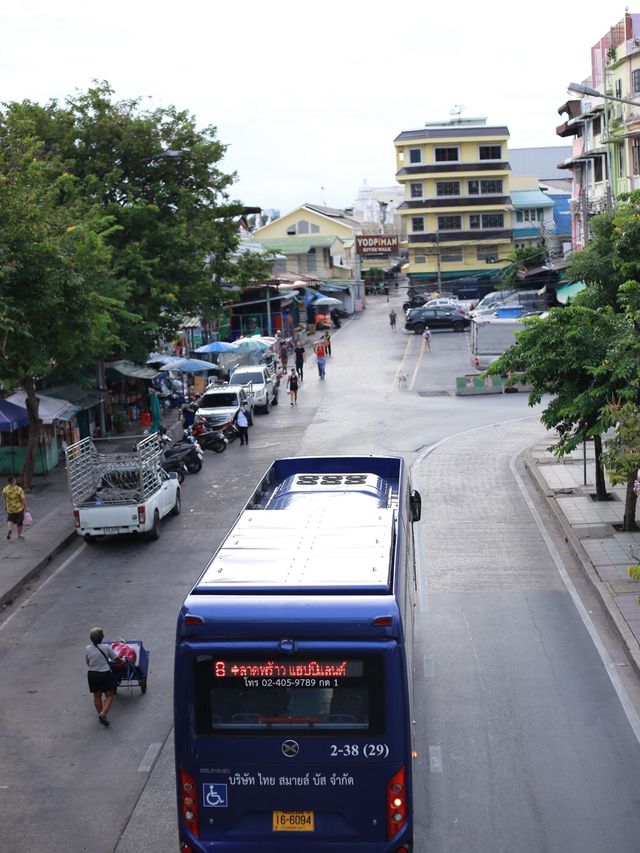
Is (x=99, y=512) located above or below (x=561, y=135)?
below

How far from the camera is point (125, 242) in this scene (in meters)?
37.9

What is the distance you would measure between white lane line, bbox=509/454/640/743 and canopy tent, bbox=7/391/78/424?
13.7 metres

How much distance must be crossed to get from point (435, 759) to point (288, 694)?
163 inches

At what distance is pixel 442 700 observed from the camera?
1433 cm

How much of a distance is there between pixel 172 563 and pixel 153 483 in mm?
→ 3368

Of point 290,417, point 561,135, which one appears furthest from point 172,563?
point 561,135

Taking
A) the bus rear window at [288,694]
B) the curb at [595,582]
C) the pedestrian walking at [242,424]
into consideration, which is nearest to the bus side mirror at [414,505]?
the curb at [595,582]

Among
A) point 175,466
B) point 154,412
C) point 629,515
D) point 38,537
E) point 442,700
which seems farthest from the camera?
point 154,412

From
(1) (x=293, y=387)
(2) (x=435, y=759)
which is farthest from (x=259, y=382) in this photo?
(2) (x=435, y=759)

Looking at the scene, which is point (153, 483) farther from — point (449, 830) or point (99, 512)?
point (449, 830)

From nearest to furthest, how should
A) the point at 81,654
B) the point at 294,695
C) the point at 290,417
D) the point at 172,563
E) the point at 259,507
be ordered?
the point at 294,695, the point at 259,507, the point at 81,654, the point at 172,563, the point at 290,417

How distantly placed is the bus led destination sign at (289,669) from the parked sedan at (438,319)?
6312 centimetres

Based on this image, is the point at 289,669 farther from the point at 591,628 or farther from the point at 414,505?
the point at 591,628

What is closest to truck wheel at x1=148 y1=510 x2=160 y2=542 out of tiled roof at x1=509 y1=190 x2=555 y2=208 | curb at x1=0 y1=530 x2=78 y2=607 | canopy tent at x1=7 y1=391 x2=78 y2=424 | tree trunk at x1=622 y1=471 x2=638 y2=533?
curb at x1=0 y1=530 x2=78 y2=607
